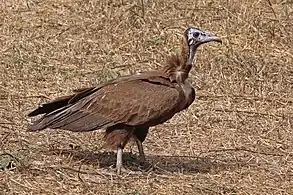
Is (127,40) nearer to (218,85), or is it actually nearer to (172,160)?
(218,85)

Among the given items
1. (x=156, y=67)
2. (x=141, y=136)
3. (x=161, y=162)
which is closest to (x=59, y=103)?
(x=141, y=136)

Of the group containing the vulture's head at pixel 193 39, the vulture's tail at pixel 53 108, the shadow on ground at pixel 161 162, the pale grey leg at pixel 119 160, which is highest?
the vulture's head at pixel 193 39

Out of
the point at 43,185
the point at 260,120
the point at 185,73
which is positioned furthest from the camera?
the point at 260,120

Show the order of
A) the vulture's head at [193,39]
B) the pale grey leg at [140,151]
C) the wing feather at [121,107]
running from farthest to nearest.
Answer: the vulture's head at [193,39]
the pale grey leg at [140,151]
the wing feather at [121,107]

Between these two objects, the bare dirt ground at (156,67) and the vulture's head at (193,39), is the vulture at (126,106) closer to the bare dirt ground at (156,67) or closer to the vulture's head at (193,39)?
the vulture's head at (193,39)

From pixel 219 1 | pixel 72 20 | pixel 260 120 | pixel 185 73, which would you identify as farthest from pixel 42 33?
pixel 185 73

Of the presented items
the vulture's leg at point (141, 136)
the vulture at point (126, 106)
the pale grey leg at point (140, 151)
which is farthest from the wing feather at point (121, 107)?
the pale grey leg at point (140, 151)

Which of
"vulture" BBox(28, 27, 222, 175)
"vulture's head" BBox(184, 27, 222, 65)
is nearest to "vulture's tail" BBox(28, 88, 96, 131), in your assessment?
"vulture" BBox(28, 27, 222, 175)

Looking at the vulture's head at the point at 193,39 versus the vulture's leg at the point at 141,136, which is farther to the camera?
the vulture's head at the point at 193,39

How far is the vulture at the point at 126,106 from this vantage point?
232 inches

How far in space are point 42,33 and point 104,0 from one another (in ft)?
4.01

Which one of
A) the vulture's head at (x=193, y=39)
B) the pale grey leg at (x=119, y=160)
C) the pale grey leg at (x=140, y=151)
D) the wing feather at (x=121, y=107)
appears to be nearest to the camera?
the wing feather at (x=121, y=107)

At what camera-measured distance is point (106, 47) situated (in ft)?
30.9

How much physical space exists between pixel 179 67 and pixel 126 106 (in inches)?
20.5
